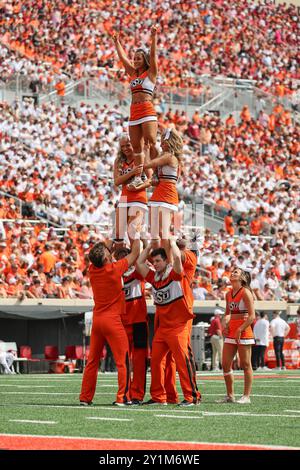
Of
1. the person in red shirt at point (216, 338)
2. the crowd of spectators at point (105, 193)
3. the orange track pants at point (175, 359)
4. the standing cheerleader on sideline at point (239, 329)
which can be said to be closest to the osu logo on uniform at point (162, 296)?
the orange track pants at point (175, 359)

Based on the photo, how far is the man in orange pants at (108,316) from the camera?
11.5 meters

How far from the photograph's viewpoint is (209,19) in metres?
41.3

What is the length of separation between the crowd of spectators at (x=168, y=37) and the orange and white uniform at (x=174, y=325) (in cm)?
2018

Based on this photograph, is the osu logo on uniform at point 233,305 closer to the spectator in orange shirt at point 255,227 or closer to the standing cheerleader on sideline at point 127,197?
the standing cheerleader on sideline at point 127,197

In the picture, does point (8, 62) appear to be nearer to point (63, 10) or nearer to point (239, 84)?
point (63, 10)

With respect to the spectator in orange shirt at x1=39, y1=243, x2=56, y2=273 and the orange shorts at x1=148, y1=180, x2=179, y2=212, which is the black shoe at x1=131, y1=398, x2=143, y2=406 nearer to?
the orange shorts at x1=148, y1=180, x2=179, y2=212

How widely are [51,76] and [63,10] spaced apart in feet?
15.4

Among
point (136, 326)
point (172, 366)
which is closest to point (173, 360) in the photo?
point (172, 366)

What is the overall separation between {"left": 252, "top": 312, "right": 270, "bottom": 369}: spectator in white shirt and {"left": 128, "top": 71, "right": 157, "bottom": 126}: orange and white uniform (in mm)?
11263

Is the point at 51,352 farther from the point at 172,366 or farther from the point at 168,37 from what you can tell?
the point at 168,37

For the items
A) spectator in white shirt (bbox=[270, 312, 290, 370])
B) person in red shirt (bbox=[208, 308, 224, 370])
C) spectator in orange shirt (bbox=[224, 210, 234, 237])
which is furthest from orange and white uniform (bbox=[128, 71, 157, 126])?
spectator in orange shirt (bbox=[224, 210, 234, 237])

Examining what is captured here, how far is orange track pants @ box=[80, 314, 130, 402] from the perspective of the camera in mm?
11531
